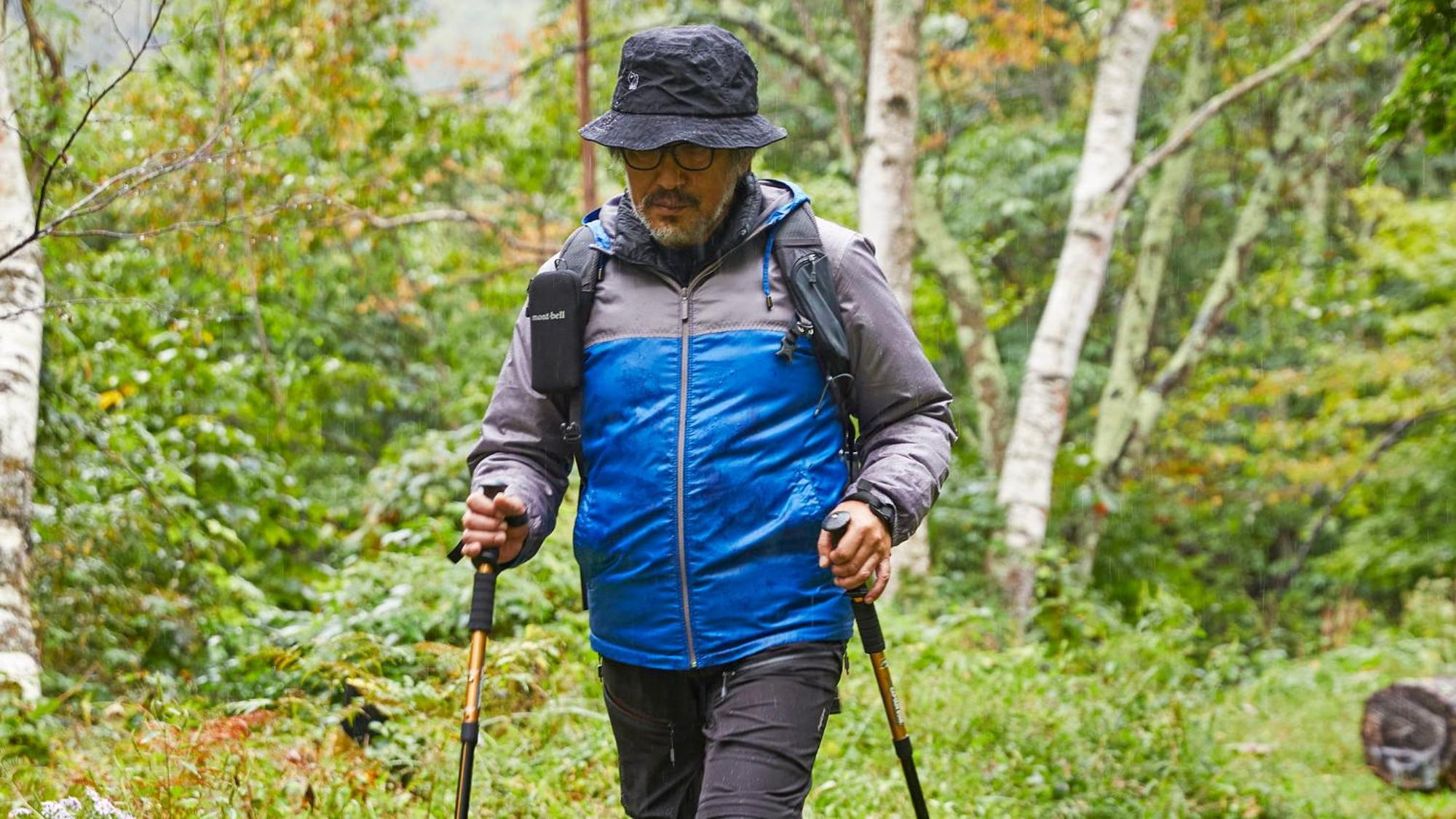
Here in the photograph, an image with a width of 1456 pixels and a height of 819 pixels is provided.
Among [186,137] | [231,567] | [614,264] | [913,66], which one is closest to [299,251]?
[186,137]

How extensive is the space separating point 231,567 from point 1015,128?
1328 centimetres

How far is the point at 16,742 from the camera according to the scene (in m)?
4.73

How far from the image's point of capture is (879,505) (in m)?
2.74

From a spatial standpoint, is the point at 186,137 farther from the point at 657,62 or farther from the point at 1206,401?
the point at 1206,401

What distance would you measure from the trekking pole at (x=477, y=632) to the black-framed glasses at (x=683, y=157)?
30.8 inches

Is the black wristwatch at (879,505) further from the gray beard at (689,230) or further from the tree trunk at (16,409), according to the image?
the tree trunk at (16,409)

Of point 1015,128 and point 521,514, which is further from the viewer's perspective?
point 1015,128

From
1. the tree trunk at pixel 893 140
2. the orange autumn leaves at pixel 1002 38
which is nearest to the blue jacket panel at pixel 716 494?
the tree trunk at pixel 893 140

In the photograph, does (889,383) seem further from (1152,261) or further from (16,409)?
(1152,261)

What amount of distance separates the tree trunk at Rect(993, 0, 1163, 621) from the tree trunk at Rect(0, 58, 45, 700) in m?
7.08

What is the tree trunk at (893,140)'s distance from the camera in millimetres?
9266

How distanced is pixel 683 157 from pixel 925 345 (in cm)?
1241

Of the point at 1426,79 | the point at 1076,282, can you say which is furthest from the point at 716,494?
the point at 1076,282

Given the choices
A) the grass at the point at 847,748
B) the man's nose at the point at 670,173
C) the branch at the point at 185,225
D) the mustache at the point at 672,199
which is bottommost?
the grass at the point at 847,748
